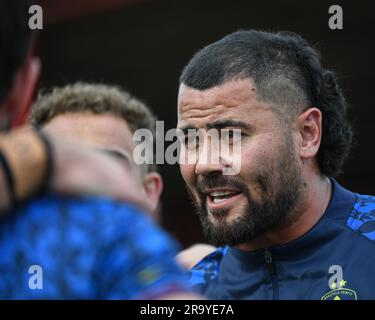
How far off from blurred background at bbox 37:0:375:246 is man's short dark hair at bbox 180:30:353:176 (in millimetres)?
4185

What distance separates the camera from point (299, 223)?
9.29 feet

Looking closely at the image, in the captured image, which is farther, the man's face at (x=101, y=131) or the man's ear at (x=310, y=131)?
the man's face at (x=101, y=131)

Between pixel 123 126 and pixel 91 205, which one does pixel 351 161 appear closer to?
pixel 123 126

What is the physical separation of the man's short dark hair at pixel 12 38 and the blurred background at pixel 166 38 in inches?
246

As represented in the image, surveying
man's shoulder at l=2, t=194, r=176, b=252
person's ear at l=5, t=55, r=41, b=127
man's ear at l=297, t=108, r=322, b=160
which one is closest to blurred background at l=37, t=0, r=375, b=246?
man's ear at l=297, t=108, r=322, b=160

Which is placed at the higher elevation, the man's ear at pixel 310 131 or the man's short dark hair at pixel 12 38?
the man's short dark hair at pixel 12 38

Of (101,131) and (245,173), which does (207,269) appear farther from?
(101,131)

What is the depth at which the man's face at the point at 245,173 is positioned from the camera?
2.75m

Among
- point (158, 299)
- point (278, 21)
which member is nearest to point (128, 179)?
point (158, 299)

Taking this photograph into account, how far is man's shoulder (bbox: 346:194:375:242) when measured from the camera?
272 centimetres

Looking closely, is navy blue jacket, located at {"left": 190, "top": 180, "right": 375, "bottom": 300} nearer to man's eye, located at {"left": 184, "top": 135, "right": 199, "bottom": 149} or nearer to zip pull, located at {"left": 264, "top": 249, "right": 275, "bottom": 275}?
zip pull, located at {"left": 264, "top": 249, "right": 275, "bottom": 275}

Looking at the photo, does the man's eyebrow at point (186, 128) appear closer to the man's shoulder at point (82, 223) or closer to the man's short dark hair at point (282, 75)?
the man's short dark hair at point (282, 75)

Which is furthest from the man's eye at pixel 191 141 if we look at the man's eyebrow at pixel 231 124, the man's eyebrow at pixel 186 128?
the man's eyebrow at pixel 231 124

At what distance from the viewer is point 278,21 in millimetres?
7625
